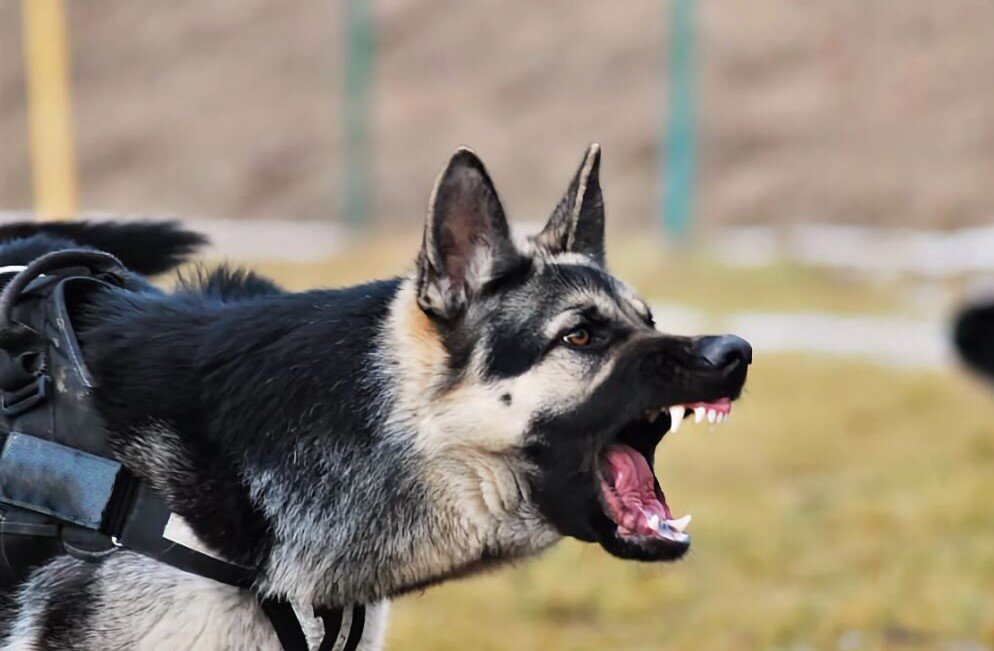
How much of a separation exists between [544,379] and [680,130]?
11156 mm

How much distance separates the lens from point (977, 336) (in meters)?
8.05

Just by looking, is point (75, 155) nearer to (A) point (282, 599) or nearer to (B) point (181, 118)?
(B) point (181, 118)

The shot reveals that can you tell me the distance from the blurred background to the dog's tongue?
2.13 metres

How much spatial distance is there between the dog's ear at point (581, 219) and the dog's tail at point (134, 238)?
3.49 feet

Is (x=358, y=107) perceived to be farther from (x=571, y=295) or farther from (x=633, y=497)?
(x=633, y=497)

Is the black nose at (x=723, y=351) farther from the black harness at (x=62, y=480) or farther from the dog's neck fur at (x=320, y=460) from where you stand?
the black harness at (x=62, y=480)

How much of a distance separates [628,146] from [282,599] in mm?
15292

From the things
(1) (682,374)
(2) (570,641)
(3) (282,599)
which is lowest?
(2) (570,641)

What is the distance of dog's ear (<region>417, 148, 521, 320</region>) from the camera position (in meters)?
2.79

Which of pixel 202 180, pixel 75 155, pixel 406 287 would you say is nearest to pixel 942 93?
pixel 202 180

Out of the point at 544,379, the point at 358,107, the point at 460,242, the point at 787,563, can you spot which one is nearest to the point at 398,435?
the point at 544,379

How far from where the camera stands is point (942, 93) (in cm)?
1619

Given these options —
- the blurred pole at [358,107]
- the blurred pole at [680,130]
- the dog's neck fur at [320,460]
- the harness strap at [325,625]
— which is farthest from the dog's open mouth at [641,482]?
the blurred pole at [358,107]

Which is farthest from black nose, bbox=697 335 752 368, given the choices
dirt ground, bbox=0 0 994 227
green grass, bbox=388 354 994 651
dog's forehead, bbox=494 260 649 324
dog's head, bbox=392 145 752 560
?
dirt ground, bbox=0 0 994 227
